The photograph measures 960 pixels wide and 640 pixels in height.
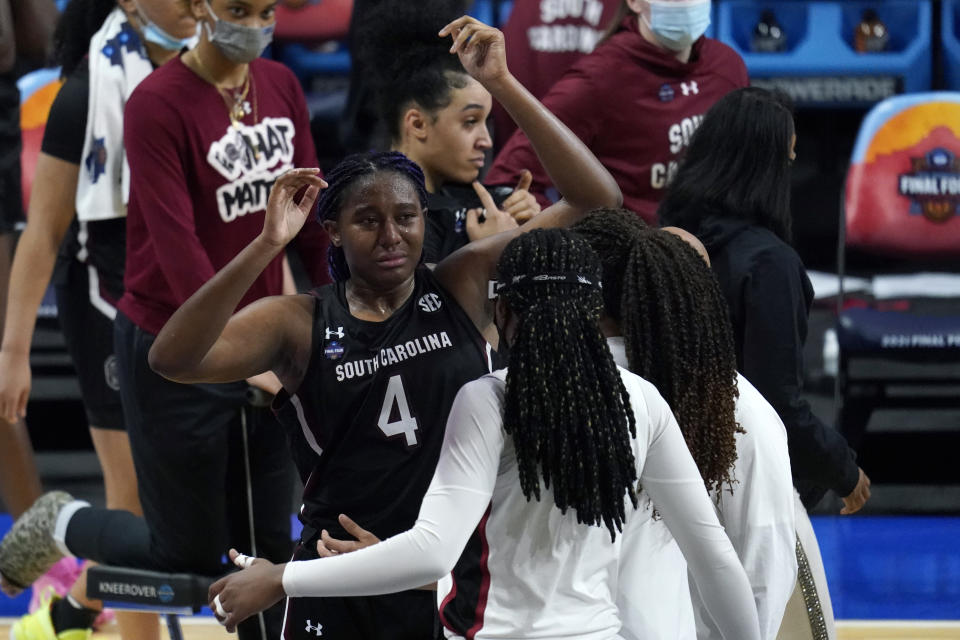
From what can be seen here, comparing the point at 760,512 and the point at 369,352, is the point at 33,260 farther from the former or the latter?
the point at 760,512

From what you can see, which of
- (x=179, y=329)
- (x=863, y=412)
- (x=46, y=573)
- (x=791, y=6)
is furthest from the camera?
(x=791, y=6)

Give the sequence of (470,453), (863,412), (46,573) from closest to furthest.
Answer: (470,453) → (46,573) → (863,412)

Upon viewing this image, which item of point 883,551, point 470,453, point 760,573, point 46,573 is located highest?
point 470,453

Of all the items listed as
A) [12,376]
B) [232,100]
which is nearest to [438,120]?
[232,100]

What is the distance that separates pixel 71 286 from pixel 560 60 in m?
1.74

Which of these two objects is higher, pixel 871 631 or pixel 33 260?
pixel 33 260

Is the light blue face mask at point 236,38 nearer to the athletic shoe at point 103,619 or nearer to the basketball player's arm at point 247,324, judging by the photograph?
the basketball player's arm at point 247,324

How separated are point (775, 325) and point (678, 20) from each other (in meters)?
1.16

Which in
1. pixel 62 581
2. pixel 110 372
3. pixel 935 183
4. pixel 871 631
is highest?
pixel 110 372

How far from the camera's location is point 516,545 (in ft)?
6.99

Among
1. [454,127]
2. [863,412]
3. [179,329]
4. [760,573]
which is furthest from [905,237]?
[179,329]

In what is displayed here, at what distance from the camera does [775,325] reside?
10.0ft

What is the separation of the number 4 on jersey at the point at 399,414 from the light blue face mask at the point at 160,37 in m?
1.58

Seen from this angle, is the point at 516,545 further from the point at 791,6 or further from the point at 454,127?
the point at 791,6
